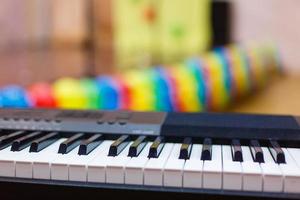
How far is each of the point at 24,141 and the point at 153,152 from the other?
→ 0.71 ft

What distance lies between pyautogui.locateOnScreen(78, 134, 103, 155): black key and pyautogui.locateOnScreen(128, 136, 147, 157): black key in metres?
0.06

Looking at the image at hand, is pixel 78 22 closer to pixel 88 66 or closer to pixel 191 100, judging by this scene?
pixel 88 66

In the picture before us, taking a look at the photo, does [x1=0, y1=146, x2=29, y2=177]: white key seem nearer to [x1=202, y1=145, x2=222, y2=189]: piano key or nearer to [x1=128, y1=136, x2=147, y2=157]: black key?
[x1=128, y1=136, x2=147, y2=157]: black key

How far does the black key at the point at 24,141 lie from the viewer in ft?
2.40

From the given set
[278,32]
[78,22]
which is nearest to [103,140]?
[78,22]

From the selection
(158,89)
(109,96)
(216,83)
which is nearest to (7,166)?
(109,96)

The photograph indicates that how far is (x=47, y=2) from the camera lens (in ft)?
12.4

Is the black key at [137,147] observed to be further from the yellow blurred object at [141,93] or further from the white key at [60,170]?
the yellow blurred object at [141,93]

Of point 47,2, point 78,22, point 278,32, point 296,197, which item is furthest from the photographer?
point 278,32

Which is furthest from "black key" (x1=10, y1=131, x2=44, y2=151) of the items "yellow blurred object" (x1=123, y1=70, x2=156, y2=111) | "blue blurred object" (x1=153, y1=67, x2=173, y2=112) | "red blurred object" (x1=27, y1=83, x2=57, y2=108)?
"blue blurred object" (x1=153, y1=67, x2=173, y2=112)

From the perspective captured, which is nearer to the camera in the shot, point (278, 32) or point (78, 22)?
point (78, 22)

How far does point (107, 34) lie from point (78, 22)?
0.49 meters

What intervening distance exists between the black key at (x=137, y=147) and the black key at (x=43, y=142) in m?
0.14

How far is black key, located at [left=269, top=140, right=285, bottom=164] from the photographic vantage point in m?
0.66
